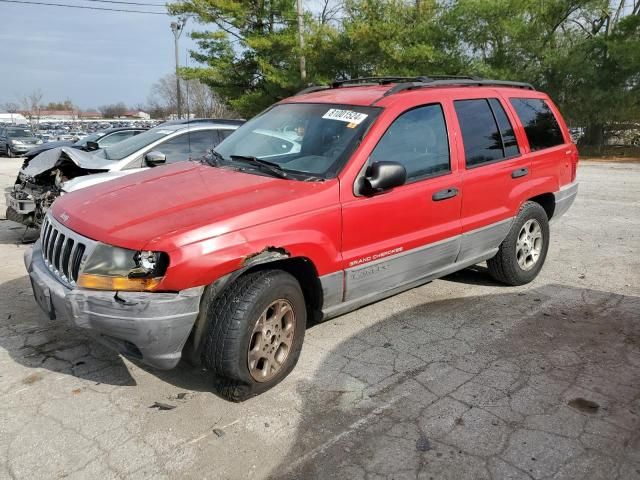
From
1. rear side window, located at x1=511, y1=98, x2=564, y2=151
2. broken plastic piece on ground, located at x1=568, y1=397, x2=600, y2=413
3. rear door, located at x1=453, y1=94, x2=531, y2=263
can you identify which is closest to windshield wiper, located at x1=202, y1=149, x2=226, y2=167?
rear door, located at x1=453, y1=94, x2=531, y2=263

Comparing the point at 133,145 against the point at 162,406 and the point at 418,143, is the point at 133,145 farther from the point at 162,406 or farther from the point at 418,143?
the point at 162,406

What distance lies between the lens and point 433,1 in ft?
81.6

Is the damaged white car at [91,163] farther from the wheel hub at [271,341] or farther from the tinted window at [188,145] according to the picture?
the wheel hub at [271,341]

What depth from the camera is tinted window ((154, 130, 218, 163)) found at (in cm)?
725

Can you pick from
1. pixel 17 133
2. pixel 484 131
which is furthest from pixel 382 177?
pixel 17 133

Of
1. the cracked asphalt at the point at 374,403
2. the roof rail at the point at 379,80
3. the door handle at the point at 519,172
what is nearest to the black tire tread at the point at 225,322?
the cracked asphalt at the point at 374,403

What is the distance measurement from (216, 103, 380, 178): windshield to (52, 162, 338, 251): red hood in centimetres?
29

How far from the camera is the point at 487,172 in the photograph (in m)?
4.51

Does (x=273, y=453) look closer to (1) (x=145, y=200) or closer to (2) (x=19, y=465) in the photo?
(2) (x=19, y=465)

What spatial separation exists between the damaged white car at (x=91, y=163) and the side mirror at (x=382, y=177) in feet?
10.3

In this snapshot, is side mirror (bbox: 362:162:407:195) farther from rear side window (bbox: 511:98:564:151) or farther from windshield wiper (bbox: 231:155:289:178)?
rear side window (bbox: 511:98:564:151)

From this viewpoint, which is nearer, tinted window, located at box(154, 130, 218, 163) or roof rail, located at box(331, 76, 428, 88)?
roof rail, located at box(331, 76, 428, 88)

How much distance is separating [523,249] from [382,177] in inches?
92.5

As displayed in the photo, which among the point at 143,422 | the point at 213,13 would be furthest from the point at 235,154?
the point at 213,13
